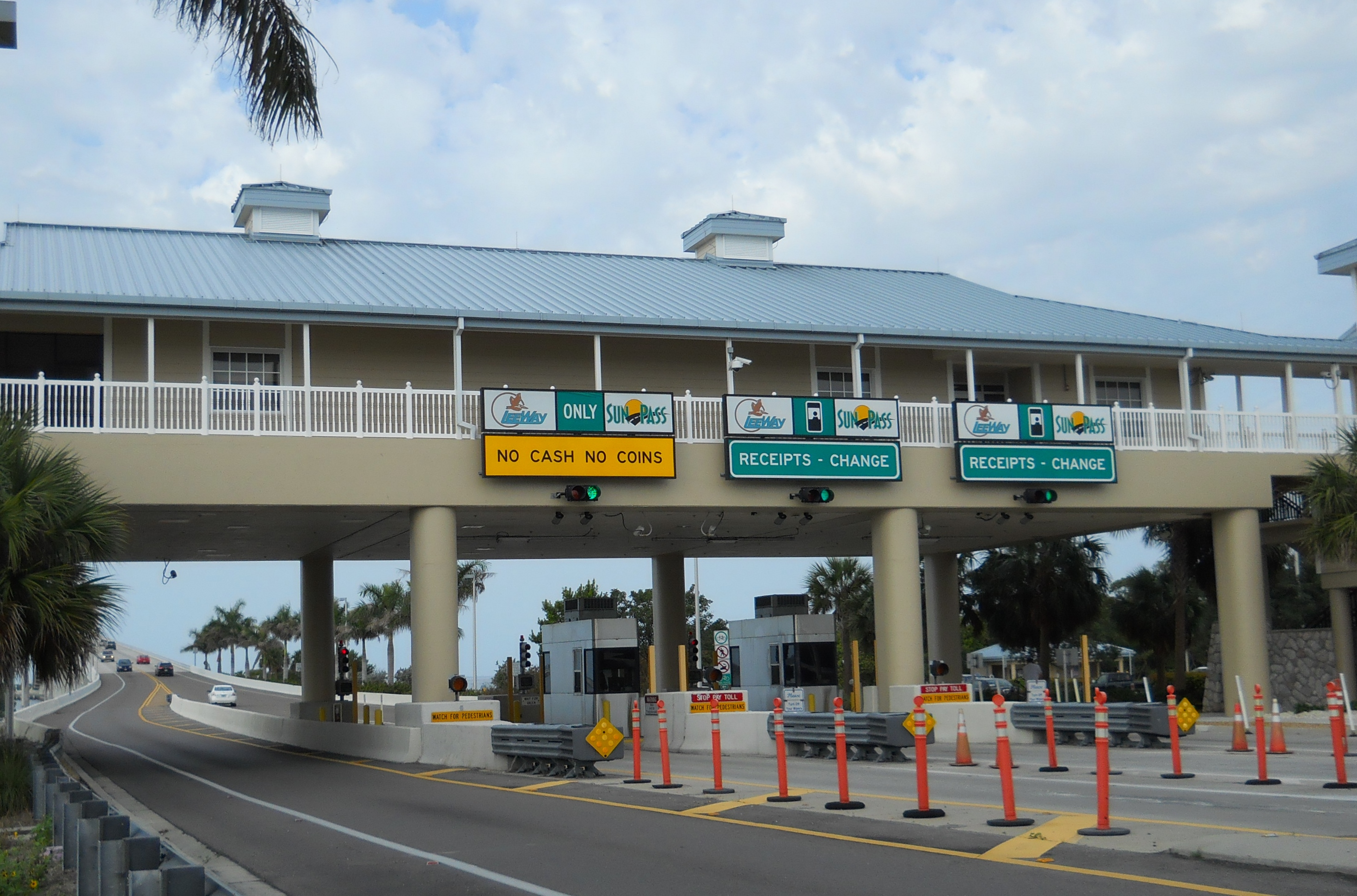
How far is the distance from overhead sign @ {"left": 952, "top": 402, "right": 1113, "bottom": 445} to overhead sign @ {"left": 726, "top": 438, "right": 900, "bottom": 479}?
5.80 feet

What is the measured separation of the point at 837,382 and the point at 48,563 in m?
18.0

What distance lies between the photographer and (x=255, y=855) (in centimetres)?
1345

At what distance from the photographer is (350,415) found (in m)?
25.0

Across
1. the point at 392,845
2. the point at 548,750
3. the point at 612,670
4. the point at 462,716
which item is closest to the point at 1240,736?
the point at 548,750

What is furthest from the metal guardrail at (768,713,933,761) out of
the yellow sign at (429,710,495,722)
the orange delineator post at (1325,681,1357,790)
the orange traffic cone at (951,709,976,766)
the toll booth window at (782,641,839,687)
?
the toll booth window at (782,641,839,687)

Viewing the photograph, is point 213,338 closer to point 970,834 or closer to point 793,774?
point 793,774

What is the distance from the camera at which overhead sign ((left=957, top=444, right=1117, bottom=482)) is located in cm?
2822

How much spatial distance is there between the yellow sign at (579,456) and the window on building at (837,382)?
6.30 meters

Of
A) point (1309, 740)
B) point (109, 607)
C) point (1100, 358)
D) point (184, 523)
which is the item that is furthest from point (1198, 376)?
point (109, 607)

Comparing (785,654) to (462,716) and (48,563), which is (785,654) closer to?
(462,716)

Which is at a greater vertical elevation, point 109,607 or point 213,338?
point 213,338

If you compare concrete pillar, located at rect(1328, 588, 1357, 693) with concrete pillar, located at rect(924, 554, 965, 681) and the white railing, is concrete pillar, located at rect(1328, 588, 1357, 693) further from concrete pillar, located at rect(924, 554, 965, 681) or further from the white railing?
concrete pillar, located at rect(924, 554, 965, 681)

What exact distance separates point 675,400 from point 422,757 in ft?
26.8

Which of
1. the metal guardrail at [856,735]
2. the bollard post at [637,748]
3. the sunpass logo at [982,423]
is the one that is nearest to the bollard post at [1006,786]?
the bollard post at [637,748]
